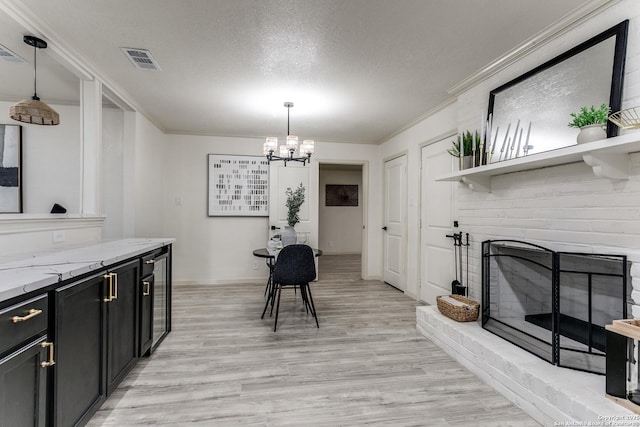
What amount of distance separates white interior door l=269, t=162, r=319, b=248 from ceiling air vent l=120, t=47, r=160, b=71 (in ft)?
8.19

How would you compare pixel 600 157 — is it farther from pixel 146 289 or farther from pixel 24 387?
pixel 146 289

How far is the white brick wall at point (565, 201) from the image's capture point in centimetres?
162

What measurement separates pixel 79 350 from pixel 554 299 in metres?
2.64

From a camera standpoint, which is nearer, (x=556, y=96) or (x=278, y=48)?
(x=556, y=96)

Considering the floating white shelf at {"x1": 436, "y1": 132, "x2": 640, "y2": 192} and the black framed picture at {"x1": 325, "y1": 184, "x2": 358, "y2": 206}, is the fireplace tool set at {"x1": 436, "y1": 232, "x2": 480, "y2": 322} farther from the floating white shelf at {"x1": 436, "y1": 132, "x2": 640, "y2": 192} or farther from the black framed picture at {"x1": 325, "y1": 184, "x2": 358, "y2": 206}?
the black framed picture at {"x1": 325, "y1": 184, "x2": 358, "y2": 206}

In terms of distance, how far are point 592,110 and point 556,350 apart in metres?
1.41

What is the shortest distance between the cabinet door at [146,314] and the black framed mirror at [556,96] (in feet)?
9.48

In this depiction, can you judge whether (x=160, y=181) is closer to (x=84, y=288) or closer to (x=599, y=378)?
(x=84, y=288)

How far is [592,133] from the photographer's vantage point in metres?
1.65

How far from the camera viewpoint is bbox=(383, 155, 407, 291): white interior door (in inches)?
177

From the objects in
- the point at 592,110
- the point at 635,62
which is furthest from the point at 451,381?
the point at 635,62

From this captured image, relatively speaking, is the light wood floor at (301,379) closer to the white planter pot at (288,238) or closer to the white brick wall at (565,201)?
the white planter pot at (288,238)

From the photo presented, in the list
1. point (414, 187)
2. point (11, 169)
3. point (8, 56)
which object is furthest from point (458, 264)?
point (11, 169)

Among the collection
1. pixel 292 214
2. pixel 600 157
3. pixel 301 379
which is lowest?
pixel 301 379
